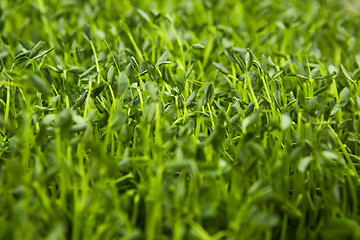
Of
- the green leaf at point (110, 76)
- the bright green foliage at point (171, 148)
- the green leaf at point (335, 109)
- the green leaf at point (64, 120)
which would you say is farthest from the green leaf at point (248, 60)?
the green leaf at point (64, 120)

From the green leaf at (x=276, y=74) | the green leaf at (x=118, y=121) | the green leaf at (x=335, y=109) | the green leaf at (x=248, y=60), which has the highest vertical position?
A: the green leaf at (x=248, y=60)

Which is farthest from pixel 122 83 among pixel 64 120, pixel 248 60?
pixel 248 60

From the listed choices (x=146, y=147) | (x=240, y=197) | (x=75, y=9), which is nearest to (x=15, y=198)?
(x=146, y=147)

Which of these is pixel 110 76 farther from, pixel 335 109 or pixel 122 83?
pixel 335 109

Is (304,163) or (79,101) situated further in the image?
(79,101)

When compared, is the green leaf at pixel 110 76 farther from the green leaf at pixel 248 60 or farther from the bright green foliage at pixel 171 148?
the green leaf at pixel 248 60

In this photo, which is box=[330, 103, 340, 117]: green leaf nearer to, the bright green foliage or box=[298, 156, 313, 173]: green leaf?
the bright green foliage

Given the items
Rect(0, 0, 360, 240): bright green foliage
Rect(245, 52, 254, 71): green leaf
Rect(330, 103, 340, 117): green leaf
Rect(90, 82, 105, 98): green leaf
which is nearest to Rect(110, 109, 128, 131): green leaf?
Rect(0, 0, 360, 240): bright green foliage

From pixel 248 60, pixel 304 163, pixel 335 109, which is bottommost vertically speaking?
pixel 304 163
